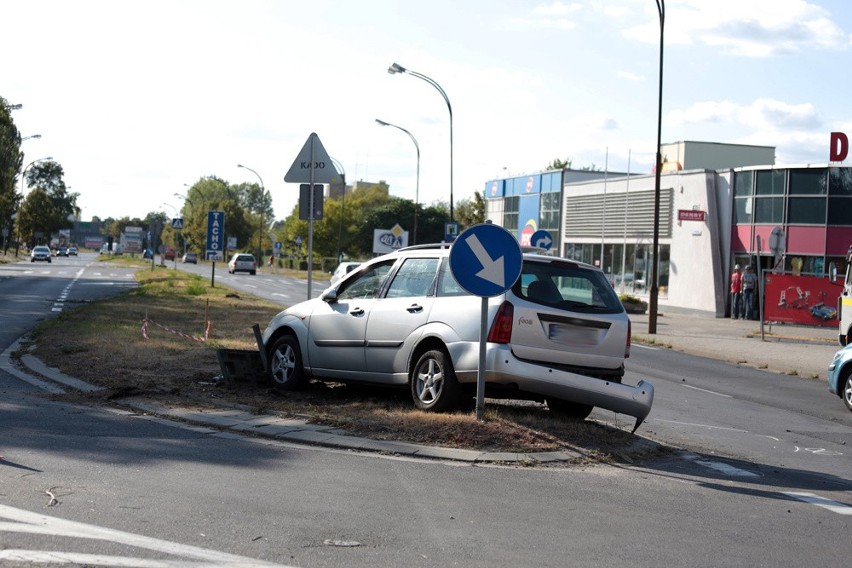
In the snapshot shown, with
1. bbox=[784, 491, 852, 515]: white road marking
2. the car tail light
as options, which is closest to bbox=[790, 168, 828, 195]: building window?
the car tail light

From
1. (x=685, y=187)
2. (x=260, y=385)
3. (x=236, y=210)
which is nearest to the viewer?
(x=260, y=385)

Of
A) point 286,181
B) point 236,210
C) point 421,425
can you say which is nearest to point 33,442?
point 421,425

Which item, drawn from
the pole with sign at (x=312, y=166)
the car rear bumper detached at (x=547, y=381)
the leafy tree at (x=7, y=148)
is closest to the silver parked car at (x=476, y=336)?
the car rear bumper detached at (x=547, y=381)

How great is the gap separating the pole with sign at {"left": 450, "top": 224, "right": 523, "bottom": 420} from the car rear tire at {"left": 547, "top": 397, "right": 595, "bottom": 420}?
157 centimetres

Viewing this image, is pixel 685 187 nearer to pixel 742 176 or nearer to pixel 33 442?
pixel 742 176

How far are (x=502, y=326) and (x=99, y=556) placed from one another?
4.89m

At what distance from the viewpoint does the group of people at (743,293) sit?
37.8 m

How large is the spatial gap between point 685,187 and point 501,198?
23270 mm

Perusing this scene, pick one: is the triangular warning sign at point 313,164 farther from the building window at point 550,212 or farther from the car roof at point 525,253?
the building window at point 550,212

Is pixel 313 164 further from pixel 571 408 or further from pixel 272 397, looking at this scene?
pixel 571 408

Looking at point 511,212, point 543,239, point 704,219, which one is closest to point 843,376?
point 543,239

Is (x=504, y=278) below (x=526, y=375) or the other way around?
the other way around

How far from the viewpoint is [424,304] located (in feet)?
33.3

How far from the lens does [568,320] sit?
31.3ft
